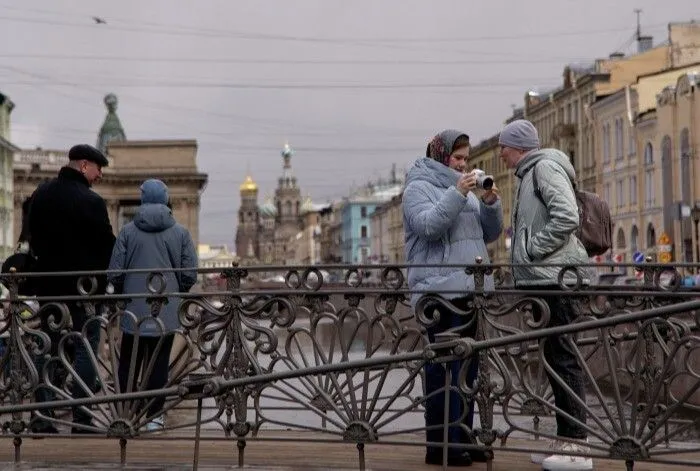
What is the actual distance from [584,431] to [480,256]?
1.11m

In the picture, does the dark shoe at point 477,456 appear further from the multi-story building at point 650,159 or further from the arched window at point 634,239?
the arched window at point 634,239

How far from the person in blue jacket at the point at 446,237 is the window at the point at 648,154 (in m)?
56.7

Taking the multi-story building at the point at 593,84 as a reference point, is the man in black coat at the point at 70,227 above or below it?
below

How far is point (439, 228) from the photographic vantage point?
7398 millimetres

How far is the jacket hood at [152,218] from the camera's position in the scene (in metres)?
9.14

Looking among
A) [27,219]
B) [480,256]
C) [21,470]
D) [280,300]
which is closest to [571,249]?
[480,256]

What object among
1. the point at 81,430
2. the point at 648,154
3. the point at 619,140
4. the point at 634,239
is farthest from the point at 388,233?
the point at 81,430

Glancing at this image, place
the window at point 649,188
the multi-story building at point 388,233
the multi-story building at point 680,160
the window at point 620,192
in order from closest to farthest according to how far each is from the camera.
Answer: the multi-story building at point 680,160 → the window at point 649,188 → the window at point 620,192 → the multi-story building at point 388,233

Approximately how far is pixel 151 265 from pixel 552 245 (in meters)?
2.79

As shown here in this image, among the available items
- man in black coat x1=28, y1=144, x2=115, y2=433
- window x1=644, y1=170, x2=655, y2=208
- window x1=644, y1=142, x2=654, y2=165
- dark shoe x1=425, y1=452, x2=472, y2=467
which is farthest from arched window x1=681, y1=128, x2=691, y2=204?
dark shoe x1=425, y1=452, x2=472, y2=467

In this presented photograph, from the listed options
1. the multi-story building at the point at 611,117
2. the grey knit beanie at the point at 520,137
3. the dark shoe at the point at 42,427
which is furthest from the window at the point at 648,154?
the grey knit beanie at the point at 520,137

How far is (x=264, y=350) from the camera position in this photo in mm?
7996

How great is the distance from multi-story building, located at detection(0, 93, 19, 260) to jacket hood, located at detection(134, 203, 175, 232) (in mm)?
71760

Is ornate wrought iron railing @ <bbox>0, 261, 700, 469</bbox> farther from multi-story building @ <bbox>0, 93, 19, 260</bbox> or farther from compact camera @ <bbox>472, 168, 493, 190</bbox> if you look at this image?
multi-story building @ <bbox>0, 93, 19, 260</bbox>
